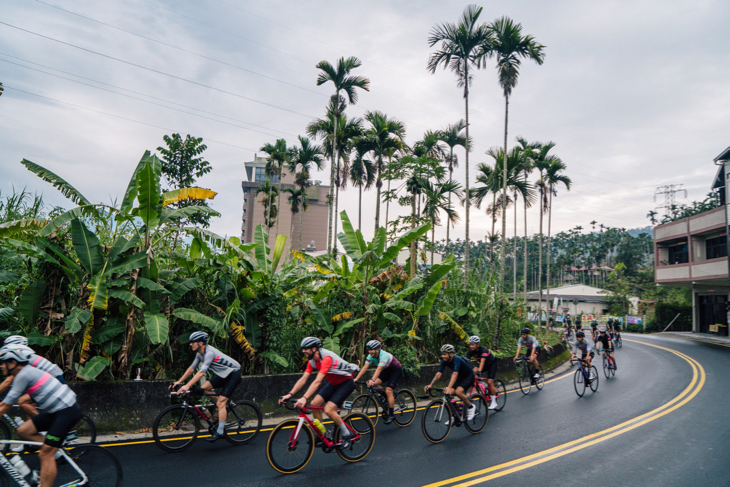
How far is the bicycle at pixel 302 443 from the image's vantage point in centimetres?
597

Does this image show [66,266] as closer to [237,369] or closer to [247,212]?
[237,369]

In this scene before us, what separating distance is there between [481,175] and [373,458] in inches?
963

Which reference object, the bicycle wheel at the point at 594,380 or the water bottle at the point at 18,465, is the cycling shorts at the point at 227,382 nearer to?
the water bottle at the point at 18,465

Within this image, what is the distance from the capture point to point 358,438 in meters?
6.66

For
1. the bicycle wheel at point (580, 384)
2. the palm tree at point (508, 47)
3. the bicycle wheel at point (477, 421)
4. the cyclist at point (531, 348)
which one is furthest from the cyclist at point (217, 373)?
the palm tree at point (508, 47)

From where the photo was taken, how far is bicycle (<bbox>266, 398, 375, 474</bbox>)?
597 cm

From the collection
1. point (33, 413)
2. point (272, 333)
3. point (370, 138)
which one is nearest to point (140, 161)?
point (272, 333)

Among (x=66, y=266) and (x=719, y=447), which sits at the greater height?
(x=66, y=266)

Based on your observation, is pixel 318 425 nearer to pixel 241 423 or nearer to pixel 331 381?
pixel 331 381

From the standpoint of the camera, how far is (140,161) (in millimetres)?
9680

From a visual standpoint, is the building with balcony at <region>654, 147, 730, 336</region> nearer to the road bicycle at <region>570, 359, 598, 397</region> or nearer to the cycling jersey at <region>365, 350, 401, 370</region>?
the road bicycle at <region>570, 359, 598, 397</region>

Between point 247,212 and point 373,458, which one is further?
point 247,212

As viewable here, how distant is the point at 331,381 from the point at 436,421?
2268 mm

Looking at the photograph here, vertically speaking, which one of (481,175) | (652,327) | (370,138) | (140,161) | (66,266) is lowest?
(652,327)
